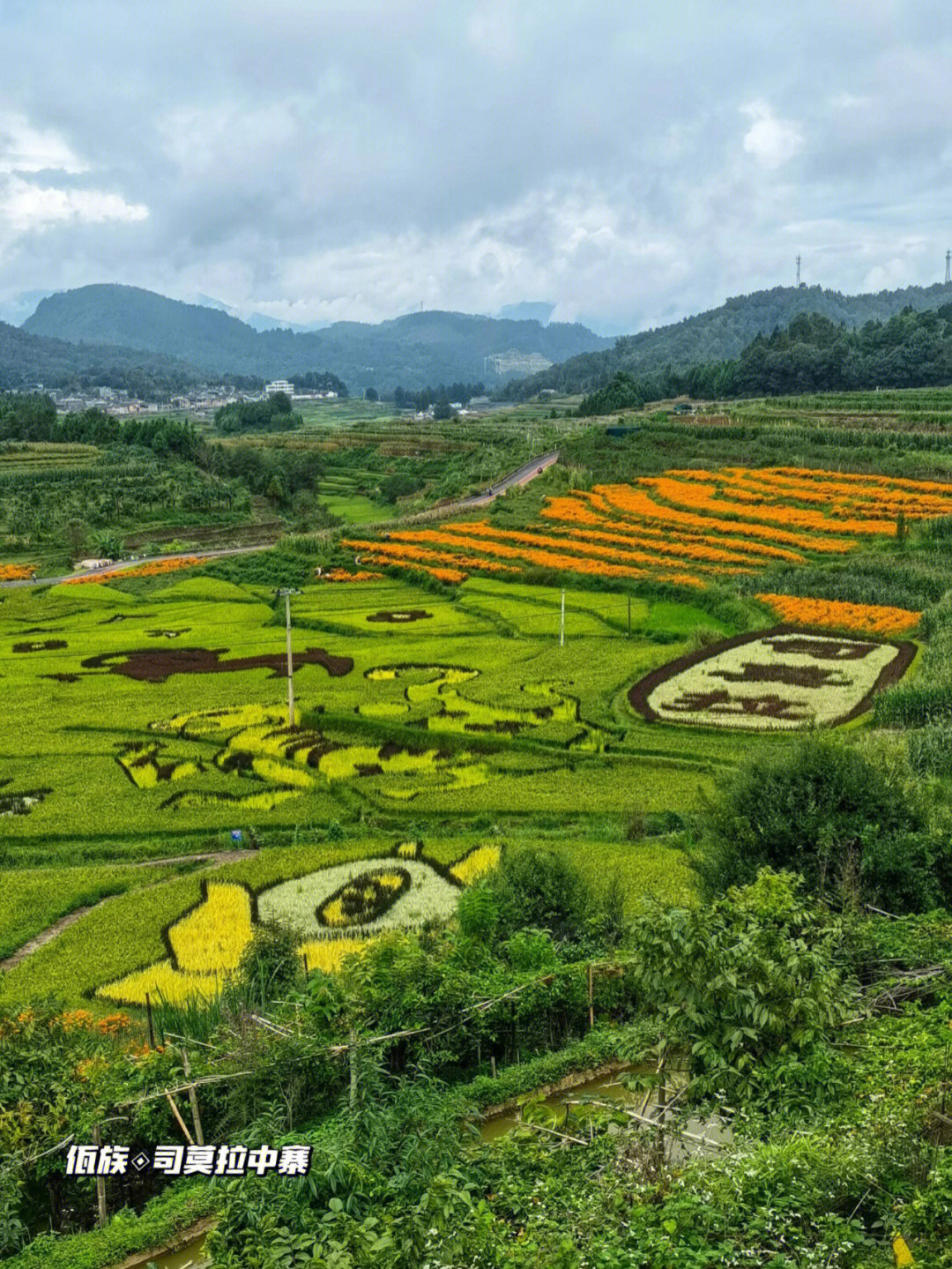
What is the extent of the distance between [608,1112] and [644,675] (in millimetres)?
23572

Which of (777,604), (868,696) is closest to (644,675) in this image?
(868,696)

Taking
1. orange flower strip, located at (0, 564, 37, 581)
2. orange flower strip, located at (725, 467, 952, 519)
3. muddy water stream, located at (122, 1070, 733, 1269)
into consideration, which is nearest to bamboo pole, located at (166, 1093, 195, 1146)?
muddy water stream, located at (122, 1070, 733, 1269)

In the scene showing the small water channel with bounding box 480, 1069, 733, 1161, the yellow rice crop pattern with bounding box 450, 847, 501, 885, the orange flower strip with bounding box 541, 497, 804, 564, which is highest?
the orange flower strip with bounding box 541, 497, 804, 564

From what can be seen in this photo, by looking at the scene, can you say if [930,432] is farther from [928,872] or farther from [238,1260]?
[238,1260]

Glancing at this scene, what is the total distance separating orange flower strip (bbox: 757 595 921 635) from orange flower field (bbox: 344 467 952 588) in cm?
89

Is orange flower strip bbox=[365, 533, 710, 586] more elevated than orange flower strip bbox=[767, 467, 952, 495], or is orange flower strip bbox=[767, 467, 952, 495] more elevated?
orange flower strip bbox=[767, 467, 952, 495]

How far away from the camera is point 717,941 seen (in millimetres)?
11586

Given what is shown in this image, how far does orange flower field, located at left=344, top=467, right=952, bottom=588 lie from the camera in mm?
50375

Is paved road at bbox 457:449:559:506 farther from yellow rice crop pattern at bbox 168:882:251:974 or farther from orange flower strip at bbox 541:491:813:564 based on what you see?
yellow rice crop pattern at bbox 168:882:251:974

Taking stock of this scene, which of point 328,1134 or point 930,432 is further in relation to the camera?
point 930,432

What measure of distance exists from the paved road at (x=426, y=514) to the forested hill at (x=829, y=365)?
28401 millimetres

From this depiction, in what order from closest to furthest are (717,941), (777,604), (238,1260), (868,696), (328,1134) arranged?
(238,1260)
(328,1134)
(717,941)
(868,696)
(777,604)

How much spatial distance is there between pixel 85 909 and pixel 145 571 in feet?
130

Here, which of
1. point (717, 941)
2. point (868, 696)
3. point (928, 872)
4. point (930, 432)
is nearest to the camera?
point (717, 941)
